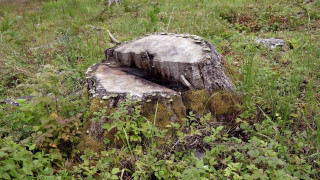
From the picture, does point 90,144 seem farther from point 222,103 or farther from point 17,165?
point 222,103

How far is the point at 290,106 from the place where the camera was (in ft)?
7.77

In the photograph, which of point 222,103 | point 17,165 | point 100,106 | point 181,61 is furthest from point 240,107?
point 17,165

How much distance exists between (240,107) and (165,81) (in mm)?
878

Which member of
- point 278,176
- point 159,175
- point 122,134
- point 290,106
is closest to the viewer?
point 278,176

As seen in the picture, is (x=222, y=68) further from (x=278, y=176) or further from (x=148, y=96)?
(x=278, y=176)

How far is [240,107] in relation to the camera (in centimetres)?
256

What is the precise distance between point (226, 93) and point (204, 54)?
50cm

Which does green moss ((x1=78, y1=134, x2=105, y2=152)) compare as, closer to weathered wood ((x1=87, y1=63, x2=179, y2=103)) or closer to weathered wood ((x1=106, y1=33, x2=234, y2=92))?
weathered wood ((x1=87, y1=63, x2=179, y2=103))

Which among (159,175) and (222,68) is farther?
(222,68)

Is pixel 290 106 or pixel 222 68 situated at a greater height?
pixel 222 68

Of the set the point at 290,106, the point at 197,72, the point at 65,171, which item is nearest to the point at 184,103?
the point at 197,72

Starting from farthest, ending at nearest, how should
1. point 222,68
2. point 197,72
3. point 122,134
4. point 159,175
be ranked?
1. point 222,68
2. point 197,72
3. point 122,134
4. point 159,175

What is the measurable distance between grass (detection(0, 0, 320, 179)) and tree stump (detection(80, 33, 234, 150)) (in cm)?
18

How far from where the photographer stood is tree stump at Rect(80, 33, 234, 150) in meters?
2.38
